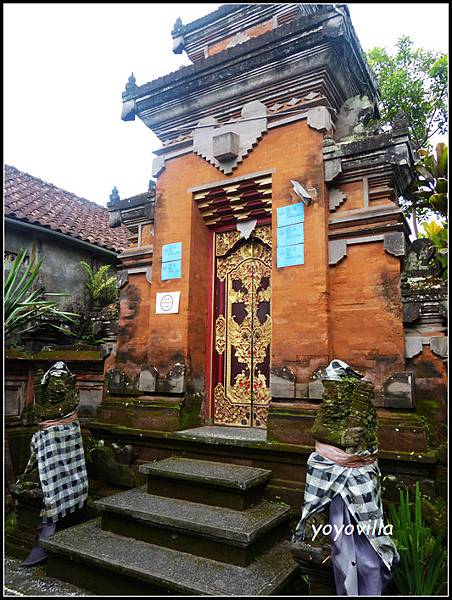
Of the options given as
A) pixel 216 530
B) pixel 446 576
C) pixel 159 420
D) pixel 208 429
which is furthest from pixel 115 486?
pixel 446 576

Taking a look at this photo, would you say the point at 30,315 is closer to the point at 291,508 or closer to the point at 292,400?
the point at 292,400

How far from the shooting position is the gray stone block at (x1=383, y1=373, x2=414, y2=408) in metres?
4.12

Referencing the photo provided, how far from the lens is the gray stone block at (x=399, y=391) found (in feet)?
13.5

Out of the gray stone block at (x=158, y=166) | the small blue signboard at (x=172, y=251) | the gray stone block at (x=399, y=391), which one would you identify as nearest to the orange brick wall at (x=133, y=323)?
the small blue signboard at (x=172, y=251)

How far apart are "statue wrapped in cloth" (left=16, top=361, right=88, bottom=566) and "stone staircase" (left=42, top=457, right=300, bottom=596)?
0.44 m

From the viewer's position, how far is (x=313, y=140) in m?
5.03

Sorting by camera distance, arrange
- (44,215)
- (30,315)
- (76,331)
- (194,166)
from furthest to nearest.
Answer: (44,215) < (76,331) < (30,315) < (194,166)

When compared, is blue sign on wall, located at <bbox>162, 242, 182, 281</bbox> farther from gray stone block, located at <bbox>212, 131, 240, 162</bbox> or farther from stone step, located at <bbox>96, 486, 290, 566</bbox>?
stone step, located at <bbox>96, 486, 290, 566</bbox>

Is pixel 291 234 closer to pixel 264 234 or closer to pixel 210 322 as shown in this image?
pixel 264 234

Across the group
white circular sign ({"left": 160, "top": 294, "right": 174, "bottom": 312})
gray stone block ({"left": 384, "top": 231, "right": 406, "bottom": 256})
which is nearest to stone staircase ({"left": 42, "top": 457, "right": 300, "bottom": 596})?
white circular sign ({"left": 160, "top": 294, "right": 174, "bottom": 312})

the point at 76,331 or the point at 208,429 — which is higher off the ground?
the point at 76,331

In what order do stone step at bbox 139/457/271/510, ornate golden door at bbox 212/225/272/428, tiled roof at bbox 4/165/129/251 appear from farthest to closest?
1. tiled roof at bbox 4/165/129/251
2. ornate golden door at bbox 212/225/272/428
3. stone step at bbox 139/457/271/510

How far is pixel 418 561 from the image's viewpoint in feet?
10.3

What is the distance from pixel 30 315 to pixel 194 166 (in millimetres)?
3380
